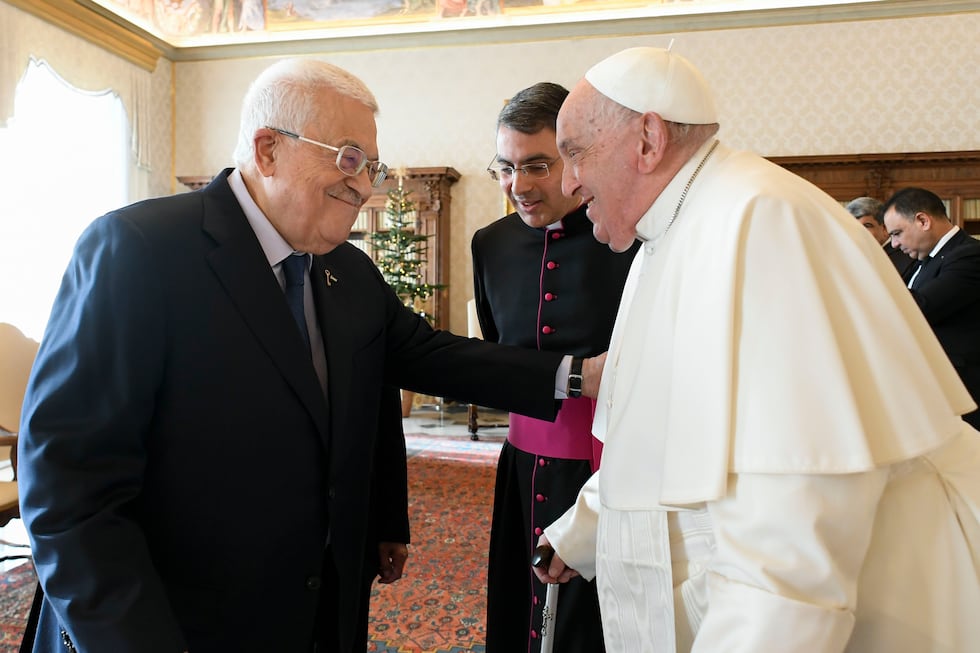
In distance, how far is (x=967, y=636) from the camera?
4.13 feet

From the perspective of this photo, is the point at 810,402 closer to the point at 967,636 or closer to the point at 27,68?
the point at 967,636

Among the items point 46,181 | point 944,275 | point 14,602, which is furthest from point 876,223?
point 46,181

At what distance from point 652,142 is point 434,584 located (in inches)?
136

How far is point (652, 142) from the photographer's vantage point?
4.87 feet

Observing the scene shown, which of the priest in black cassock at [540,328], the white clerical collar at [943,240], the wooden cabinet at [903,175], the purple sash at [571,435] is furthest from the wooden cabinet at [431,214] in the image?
the purple sash at [571,435]

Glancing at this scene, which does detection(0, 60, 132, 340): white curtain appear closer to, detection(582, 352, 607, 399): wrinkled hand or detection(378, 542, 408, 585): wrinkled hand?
detection(378, 542, 408, 585): wrinkled hand

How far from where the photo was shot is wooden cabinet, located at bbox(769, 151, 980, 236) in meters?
9.29

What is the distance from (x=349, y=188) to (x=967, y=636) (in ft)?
5.08

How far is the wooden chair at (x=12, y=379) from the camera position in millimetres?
4020

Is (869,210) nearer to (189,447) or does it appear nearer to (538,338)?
(538,338)

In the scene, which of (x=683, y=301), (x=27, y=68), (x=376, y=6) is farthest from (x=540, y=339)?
(x=376, y=6)

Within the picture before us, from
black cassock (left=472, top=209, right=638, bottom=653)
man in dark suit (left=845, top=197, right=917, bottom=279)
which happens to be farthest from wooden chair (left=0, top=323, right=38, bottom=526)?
man in dark suit (left=845, top=197, right=917, bottom=279)

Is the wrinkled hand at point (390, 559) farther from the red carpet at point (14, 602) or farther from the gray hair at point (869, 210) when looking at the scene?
the gray hair at point (869, 210)

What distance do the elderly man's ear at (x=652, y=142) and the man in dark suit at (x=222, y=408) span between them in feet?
2.27
